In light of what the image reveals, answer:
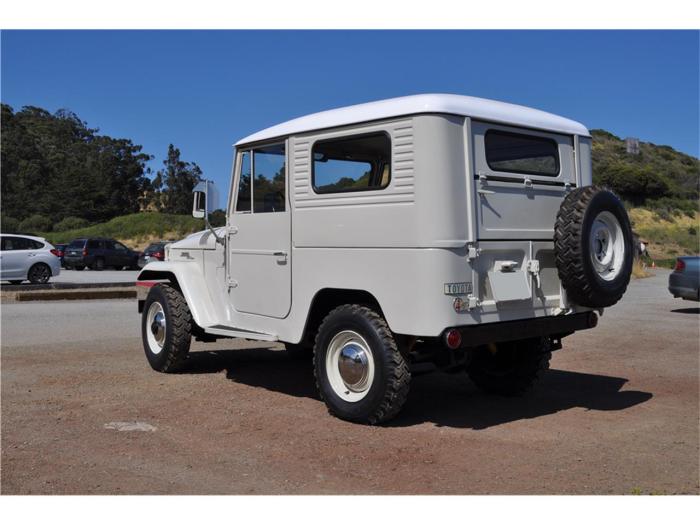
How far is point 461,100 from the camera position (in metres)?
5.92

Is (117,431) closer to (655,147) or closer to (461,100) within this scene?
(461,100)

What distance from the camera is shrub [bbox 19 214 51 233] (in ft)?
194

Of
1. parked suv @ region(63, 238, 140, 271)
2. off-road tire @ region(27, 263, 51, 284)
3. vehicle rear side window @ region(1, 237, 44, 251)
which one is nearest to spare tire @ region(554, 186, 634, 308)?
off-road tire @ region(27, 263, 51, 284)

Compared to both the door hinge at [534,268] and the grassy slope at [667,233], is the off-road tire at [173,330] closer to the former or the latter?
the door hinge at [534,268]

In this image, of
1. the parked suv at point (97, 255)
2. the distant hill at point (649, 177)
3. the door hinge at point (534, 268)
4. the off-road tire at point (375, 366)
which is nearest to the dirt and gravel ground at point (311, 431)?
the off-road tire at point (375, 366)

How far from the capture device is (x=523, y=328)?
20.2 feet

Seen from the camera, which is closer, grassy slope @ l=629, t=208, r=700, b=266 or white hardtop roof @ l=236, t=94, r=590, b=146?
white hardtop roof @ l=236, t=94, r=590, b=146

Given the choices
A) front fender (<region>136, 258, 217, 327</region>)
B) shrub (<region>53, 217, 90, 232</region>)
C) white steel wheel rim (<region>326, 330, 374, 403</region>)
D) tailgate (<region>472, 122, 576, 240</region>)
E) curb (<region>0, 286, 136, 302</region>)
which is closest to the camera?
tailgate (<region>472, 122, 576, 240</region>)

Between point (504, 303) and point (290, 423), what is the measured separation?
2.09 metres

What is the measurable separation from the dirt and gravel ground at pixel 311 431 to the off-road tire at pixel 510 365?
0.16 metres

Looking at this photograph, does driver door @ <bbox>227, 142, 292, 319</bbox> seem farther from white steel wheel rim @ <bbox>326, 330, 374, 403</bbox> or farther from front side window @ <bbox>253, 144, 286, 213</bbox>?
white steel wheel rim @ <bbox>326, 330, 374, 403</bbox>

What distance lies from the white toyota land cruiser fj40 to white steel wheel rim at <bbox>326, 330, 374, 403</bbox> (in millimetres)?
12

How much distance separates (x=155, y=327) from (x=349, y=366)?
330cm

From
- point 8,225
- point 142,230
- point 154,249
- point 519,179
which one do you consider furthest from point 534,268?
point 8,225
